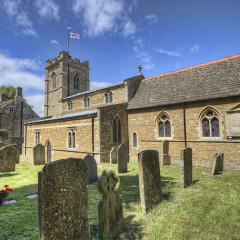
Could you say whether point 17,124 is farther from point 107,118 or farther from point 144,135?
point 144,135

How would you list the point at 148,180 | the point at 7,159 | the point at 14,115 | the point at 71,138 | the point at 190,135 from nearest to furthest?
the point at 148,180, the point at 7,159, the point at 190,135, the point at 71,138, the point at 14,115

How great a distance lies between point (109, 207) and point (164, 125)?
36.2 feet

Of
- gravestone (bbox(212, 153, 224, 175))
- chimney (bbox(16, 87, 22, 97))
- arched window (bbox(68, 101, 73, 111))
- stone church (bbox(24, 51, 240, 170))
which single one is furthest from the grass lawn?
chimney (bbox(16, 87, 22, 97))

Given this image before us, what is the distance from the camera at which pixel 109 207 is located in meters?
3.88

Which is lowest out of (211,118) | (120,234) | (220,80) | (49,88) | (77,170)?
(120,234)

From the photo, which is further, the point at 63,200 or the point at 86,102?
the point at 86,102

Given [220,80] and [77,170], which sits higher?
[220,80]

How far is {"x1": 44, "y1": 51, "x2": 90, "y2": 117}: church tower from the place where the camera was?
3017 cm

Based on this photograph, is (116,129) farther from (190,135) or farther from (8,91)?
(8,91)

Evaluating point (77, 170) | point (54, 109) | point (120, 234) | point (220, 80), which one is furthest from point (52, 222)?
point (54, 109)

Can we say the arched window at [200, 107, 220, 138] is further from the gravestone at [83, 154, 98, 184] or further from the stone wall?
the gravestone at [83, 154, 98, 184]

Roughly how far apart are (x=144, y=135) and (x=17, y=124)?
28605 mm

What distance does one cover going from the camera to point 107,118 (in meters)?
15.0

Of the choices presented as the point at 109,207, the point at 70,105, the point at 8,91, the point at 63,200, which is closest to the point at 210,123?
the point at 109,207
